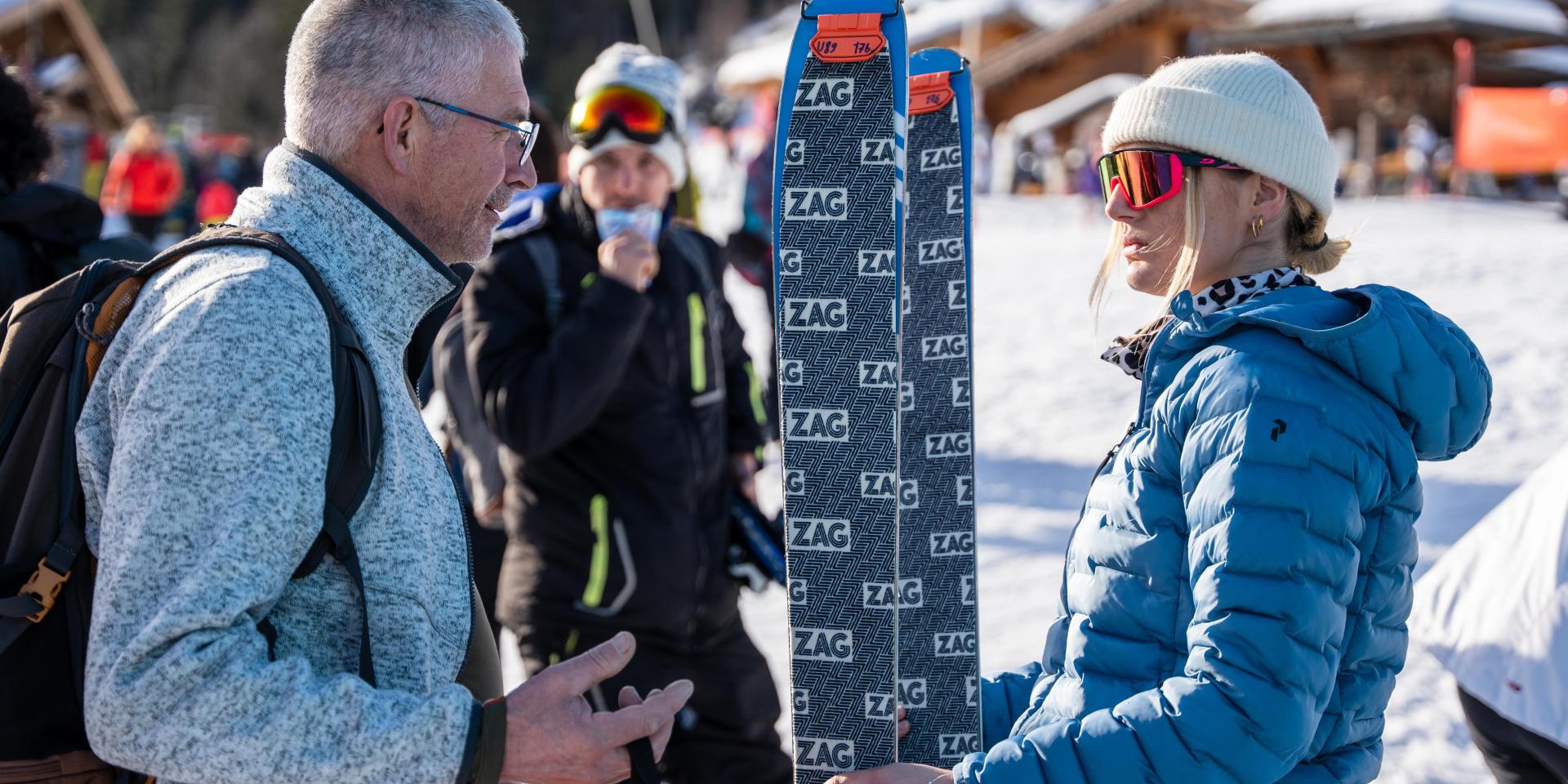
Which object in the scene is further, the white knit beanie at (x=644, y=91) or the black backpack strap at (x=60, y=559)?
the white knit beanie at (x=644, y=91)

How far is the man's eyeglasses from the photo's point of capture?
172cm

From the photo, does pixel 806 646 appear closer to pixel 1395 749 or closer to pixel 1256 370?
pixel 1256 370

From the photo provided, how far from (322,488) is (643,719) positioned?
1.58 ft

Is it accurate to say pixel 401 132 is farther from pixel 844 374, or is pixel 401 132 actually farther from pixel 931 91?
pixel 931 91

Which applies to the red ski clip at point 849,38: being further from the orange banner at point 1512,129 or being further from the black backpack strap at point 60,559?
the orange banner at point 1512,129

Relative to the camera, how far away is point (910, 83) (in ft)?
7.93

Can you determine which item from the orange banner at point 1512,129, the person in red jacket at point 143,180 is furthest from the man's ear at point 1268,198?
the person in red jacket at point 143,180

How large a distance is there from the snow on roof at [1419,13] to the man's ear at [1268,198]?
22.5 m

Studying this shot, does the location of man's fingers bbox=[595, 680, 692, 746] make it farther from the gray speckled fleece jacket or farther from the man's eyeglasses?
the man's eyeglasses

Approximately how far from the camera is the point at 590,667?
1632mm

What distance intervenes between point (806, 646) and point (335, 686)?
84 centimetres

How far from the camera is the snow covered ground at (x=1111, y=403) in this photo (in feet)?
14.8

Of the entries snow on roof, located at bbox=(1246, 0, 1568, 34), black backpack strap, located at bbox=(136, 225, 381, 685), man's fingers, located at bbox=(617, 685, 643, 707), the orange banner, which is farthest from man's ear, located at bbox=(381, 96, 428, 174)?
snow on roof, located at bbox=(1246, 0, 1568, 34)

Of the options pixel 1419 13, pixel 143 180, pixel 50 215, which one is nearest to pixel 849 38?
pixel 50 215
